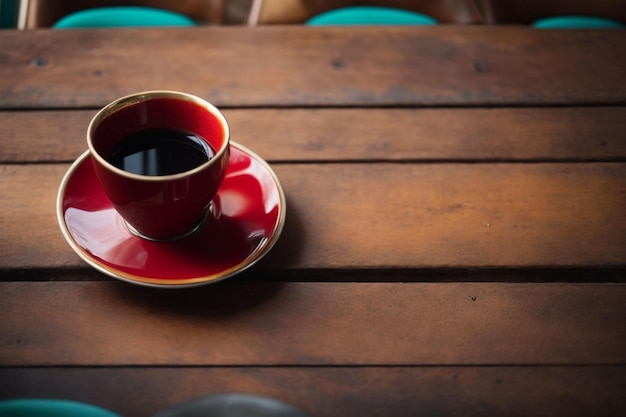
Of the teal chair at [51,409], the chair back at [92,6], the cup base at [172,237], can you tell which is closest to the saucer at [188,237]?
the cup base at [172,237]

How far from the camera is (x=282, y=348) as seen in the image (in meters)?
0.50

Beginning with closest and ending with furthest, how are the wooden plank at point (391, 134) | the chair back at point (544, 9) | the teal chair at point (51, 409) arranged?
1. the teal chair at point (51, 409)
2. the wooden plank at point (391, 134)
3. the chair back at point (544, 9)

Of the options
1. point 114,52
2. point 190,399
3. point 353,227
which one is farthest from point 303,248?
point 114,52

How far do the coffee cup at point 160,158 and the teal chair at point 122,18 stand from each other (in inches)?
24.8

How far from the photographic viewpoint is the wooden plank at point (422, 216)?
1.86ft

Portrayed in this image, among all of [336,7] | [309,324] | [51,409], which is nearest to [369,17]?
[336,7]

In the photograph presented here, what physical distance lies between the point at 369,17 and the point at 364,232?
0.68m

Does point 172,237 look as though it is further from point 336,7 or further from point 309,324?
point 336,7

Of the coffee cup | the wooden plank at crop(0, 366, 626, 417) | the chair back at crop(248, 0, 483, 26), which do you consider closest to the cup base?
the coffee cup

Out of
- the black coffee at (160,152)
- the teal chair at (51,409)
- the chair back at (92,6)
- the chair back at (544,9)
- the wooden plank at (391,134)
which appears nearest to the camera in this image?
the teal chair at (51,409)

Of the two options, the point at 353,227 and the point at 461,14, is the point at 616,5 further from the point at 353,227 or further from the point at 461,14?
the point at 353,227

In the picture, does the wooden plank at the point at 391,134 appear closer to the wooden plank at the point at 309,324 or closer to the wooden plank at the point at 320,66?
the wooden plank at the point at 320,66

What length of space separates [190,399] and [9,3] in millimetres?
877

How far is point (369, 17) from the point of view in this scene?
3.76ft
